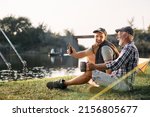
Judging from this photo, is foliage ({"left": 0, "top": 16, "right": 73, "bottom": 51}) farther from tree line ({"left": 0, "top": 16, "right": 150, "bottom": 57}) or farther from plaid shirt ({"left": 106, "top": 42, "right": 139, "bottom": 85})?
plaid shirt ({"left": 106, "top": 42, "right": 139, "bottom": 85})

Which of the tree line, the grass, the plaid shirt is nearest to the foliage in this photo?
the tree line

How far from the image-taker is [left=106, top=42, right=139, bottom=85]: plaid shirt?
480 centimetres

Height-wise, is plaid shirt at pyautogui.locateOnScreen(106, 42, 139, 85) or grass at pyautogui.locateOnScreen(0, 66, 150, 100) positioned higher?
plaid shirt at pyautogui.locateOnScreen(106, 42, 139, 85)

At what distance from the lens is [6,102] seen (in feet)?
15.4

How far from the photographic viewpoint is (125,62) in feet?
15.8

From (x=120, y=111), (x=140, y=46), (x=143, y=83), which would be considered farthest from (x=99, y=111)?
(x=140, y=46)

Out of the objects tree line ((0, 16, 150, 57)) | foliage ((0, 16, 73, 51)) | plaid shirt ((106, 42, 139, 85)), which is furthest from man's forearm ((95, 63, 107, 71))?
foliage ((0, 16, 73, 51))

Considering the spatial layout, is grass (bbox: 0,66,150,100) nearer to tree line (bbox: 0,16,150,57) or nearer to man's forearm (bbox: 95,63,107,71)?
man's forearm (bbox: 95,63,107,71)

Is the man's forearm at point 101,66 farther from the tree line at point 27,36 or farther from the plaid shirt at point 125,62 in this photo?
the tree line at point 27,36

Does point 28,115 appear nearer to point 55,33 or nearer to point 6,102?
point 6,102

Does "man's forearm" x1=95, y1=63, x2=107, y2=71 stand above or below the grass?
above

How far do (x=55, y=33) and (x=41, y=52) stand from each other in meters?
2.96

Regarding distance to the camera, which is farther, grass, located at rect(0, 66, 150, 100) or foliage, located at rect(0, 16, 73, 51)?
foliage, located at rect(0, 16, 73, 51)

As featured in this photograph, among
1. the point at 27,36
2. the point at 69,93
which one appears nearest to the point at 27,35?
the point at 27,36
